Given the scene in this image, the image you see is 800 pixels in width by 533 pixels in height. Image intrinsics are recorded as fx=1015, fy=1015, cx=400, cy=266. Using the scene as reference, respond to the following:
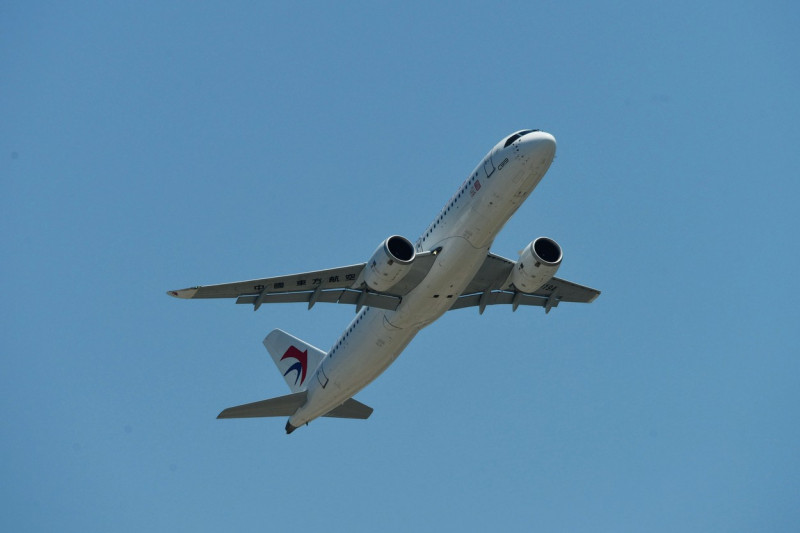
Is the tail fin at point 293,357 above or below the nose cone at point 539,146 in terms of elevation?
below

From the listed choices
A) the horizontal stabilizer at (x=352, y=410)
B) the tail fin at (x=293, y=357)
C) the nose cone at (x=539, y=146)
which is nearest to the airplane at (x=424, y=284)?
the nose cone at (x=539, y=146)

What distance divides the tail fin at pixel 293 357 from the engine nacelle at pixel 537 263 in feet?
34.5

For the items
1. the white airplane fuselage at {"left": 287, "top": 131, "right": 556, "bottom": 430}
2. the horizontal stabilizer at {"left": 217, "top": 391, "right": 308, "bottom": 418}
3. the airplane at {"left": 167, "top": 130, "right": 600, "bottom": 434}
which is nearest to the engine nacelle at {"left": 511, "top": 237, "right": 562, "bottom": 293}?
the airplane at {"left": 167, "top": 130, "right": 600, "bottom": 434}

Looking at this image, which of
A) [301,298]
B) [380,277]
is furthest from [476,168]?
[301,298]

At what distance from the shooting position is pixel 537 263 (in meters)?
35.9

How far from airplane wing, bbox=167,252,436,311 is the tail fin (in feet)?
19.6

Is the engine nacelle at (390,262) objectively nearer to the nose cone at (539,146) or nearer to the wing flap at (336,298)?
the wing flap at (336,298)

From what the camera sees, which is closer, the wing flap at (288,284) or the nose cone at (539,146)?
the nose cone at (539,146)

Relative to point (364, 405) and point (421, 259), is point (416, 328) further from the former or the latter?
point (364, 405)

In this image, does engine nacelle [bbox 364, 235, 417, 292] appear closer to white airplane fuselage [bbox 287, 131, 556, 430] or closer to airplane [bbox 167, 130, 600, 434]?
airplane [bbox 167, 130, 600, 434]

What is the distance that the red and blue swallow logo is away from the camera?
43938mm

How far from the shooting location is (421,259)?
3481 cm

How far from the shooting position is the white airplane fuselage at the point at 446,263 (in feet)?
107

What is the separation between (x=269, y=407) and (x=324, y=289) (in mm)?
6420
